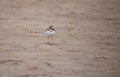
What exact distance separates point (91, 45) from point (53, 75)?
59 centimetres

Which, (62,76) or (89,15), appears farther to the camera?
(89,15)

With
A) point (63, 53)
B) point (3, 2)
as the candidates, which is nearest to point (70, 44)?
point (63, 53)

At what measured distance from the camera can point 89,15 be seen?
277 centimetres

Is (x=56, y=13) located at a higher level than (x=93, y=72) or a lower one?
higher

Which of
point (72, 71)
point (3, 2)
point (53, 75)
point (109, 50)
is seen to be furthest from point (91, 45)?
point (3, 2)

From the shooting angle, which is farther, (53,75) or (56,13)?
(56,13)

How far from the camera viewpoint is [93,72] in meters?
2.56

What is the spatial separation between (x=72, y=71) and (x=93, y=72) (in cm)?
25

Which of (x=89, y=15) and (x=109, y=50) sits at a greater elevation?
(x=89, y=15)

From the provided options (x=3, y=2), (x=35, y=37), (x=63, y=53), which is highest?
(x=3, y=2)

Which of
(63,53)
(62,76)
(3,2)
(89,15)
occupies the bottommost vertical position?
(62,76)

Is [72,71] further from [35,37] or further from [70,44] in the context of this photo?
[35,37]

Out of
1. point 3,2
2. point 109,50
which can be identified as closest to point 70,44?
point 109,50

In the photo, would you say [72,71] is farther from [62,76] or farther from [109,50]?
[109,50]
